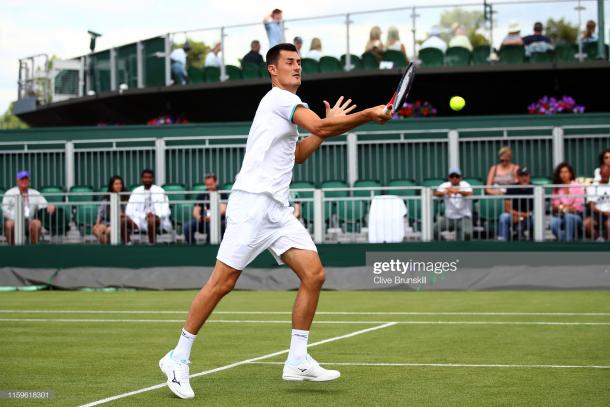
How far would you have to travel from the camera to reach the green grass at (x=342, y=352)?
7145 millimetres

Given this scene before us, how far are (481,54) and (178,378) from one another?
2294 cm

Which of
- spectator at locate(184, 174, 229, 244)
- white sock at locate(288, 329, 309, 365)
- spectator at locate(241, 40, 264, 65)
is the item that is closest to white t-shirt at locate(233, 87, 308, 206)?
white sock at locate(288, 329, 309, 365)

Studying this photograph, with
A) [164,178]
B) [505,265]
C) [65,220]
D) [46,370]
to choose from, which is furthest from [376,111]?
[164,178]

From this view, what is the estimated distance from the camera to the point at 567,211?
1853cm

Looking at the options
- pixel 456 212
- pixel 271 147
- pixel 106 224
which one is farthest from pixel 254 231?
pixel 106 224

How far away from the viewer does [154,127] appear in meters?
26.1

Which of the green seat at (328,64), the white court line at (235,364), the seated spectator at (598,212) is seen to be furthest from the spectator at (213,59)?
the white court line at (235,364)

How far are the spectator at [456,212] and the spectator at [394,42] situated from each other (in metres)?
10.1

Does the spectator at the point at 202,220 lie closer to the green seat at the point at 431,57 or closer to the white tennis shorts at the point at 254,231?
the green seat at the point at 431,57

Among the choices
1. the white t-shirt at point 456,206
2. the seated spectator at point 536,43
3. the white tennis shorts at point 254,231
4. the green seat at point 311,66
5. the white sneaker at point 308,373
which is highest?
the seated spectator at point 536,43

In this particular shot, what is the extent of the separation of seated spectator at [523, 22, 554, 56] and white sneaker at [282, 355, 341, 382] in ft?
72.9

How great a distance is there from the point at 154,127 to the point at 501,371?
18767 mm

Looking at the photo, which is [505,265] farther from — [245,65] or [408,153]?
[245,65]

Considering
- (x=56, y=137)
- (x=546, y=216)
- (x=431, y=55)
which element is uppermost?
(x=431, y=55)
